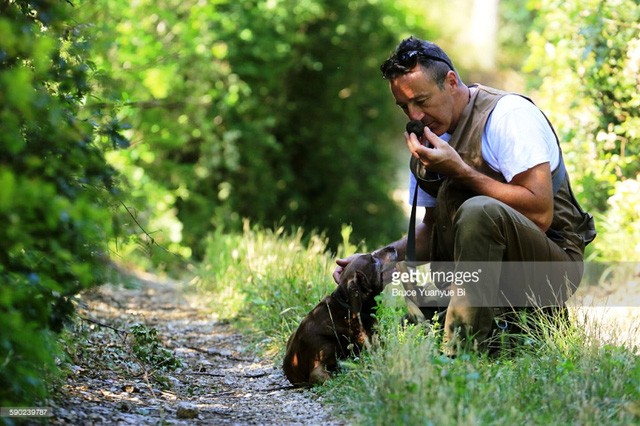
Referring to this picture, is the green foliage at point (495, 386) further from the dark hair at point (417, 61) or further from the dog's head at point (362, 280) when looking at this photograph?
the dark hair at point (417, 61)

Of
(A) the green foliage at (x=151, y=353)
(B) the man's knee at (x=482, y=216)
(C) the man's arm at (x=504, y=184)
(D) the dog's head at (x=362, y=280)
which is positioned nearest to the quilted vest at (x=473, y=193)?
(C) the man's arm at (x=504, y=184)

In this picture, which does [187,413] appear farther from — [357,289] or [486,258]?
[486,258]

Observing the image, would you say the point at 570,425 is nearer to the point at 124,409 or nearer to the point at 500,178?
the point at 500,178

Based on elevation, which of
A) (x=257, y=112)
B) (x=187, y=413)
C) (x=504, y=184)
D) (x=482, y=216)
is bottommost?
(x=187, y=413)

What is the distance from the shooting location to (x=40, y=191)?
2.66 meters

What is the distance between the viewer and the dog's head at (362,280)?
181 inches

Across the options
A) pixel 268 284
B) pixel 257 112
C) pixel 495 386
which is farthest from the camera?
pixel 257 112

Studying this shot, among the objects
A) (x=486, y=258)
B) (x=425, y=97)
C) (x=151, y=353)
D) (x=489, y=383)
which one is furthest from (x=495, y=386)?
(x=151, y=353)

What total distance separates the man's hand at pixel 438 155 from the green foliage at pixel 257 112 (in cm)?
520

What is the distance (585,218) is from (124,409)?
2632 mm

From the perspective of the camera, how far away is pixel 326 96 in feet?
55.1

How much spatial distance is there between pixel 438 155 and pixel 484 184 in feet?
0.95

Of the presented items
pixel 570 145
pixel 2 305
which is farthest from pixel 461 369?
pixel 570 145

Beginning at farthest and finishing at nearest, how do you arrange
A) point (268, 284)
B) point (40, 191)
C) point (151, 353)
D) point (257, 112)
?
point (257, 112)
point (268, 284)
point (151, 353)
point (40, 191)
